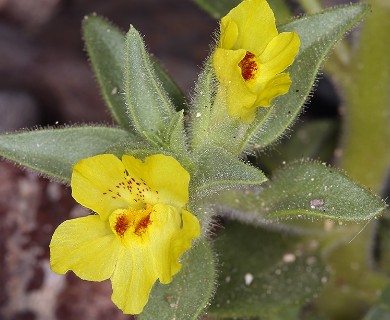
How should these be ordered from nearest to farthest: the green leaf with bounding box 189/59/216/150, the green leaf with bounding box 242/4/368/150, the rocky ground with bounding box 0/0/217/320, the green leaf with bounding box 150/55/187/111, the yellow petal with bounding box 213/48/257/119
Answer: the yellow petal with bounding box 213/48/257/119
the green leaf with bounding box 189/59/216/150
the green leaf with bounding box 242/4/368/150
the green leaf with bounding box 150/55/187/111
the rocky ground with bounding box 0/0/217/320

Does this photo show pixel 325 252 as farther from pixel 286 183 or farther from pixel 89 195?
pixel 89 195

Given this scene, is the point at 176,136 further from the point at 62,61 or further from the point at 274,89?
the point at 62,61

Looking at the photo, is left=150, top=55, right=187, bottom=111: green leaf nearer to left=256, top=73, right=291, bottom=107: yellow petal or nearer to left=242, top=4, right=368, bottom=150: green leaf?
left=242, top=4, right=368, bottom=150: green leaf

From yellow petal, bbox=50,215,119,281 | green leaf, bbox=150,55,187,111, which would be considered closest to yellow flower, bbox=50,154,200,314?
yellow petal, bbox=50,215,119,281

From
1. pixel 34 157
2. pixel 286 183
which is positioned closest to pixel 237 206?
pixel 286 183

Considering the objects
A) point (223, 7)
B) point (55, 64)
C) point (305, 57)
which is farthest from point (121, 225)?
point (55, 64)

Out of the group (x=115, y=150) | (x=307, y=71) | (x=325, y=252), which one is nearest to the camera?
(x=115, y=150)
